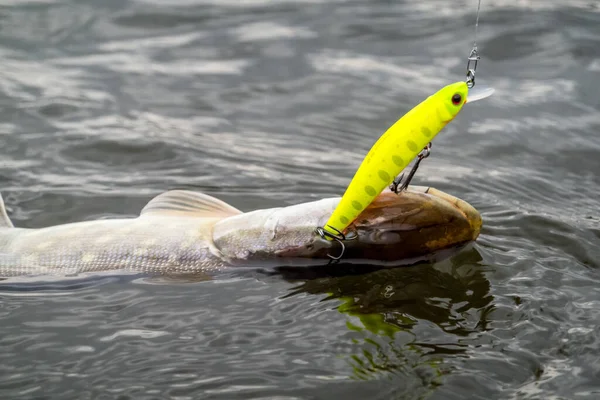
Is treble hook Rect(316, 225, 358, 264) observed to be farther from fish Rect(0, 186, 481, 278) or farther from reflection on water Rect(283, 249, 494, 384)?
reflection on water Rect(283, 249, 494, 384)

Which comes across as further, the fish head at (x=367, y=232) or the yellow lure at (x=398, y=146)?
the fish head at (x=367, y=232)

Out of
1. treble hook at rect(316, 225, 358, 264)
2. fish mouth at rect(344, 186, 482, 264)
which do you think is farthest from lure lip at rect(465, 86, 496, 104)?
treble hook at rect(316, 225, 358, 264)

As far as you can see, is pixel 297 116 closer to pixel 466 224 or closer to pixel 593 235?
pixel 593 235

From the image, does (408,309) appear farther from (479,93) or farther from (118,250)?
(118,250)

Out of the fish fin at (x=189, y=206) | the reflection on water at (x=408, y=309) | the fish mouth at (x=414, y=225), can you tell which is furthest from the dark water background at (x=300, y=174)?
the fish fin at (x=189, y=206)

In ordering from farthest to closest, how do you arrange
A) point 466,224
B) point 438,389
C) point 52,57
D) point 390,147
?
point 52,57, point 466,224, point 390,147, point 438,389

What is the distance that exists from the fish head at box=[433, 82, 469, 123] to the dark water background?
3.48ft

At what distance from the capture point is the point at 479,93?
12.4ft

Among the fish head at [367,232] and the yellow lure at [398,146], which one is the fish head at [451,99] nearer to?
the yellow lure at [398,146]

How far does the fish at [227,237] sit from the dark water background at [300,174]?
5.2 inches

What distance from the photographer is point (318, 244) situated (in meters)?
4.48

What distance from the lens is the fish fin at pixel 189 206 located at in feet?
16.2

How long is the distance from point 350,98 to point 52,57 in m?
3.84

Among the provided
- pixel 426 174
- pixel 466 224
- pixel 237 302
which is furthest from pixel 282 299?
pixel 426 174
